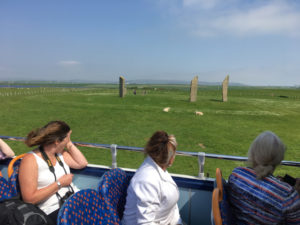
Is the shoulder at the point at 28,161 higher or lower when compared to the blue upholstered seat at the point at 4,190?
higher

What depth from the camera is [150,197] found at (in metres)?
1.66

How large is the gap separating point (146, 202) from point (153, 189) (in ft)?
0.38

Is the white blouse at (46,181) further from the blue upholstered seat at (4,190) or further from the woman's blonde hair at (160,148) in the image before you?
the woman's blonde hair at (160,148)

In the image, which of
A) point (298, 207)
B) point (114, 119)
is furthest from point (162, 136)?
point (114, 119)

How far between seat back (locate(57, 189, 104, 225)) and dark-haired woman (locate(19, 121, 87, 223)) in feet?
1.82

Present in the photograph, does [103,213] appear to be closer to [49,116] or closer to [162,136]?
[162,136]

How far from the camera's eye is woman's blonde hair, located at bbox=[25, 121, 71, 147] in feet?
6.58

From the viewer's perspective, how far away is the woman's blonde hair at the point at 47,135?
2006mm

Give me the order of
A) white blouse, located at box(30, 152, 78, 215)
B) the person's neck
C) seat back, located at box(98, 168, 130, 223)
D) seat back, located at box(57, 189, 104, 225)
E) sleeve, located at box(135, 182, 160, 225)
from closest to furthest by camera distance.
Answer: seat back, located at box(57, 189, 104, 225), sleeve, located at box(135, 182, 160, 225), seat back, located at box(98, 168, 130, 223), white blouse, located at box(30, 152, 78, 215), the person's neck

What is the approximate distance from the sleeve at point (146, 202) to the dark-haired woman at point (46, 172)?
905mm

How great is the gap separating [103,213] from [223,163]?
450 cm

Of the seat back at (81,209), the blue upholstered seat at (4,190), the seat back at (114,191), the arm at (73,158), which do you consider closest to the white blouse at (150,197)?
the seat back at (114,191)

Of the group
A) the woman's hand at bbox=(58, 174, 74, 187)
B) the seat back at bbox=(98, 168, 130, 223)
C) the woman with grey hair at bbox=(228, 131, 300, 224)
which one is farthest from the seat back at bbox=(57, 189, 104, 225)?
the woman with grey hair at bbox=(228, 131, 300, 224)

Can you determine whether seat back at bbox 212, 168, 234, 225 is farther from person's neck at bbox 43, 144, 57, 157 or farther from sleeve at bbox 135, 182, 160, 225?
person's neck at bbox 43, 144, 57, 157
